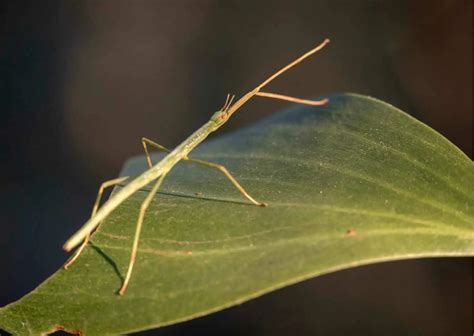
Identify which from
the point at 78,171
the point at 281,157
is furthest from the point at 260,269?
the point at 78,171

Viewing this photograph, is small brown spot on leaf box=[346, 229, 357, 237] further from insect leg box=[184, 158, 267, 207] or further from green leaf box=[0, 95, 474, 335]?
insect leg box=[184, 158, 267, 207]

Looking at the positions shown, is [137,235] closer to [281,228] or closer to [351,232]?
[281,228]

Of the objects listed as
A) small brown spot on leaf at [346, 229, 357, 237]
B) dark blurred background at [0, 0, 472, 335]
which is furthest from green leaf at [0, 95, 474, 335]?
dark blurred background at [0, 0, 472, 335]

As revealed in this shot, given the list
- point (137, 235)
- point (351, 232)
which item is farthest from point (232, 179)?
point (351, 232)

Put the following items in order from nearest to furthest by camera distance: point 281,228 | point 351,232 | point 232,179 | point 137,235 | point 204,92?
1. point 351,232
2. point 281,228
3. point 137,235
4. point 232,179
5. point 204,92

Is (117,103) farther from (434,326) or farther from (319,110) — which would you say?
(319,110)

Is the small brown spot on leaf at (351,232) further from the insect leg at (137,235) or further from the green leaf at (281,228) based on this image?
the insect leg at (137,235)

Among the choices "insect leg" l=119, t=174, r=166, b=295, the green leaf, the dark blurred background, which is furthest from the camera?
the dark blurred background
